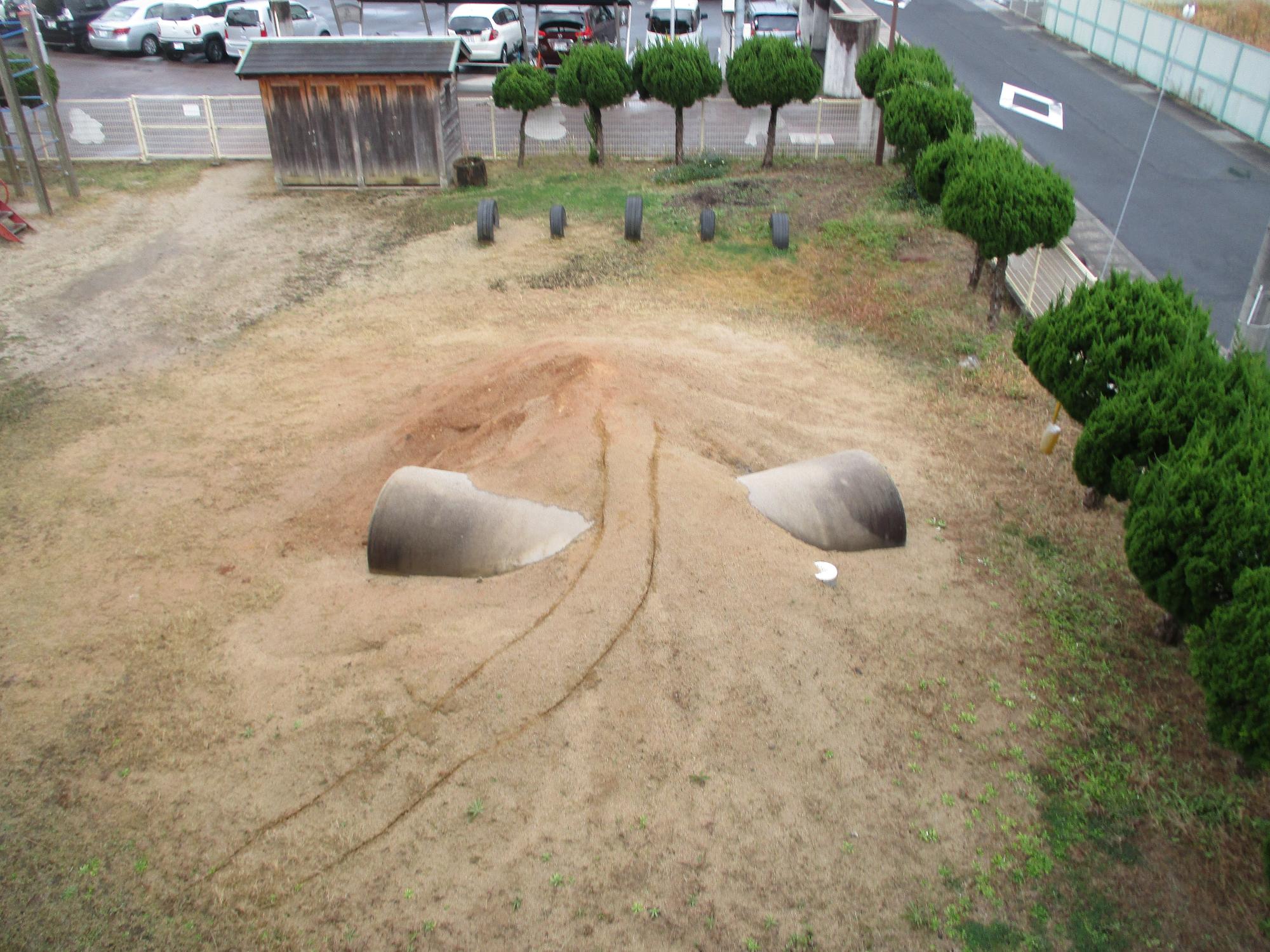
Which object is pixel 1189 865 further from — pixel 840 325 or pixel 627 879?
pixel 840 325

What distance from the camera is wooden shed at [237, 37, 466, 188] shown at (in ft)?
62.4

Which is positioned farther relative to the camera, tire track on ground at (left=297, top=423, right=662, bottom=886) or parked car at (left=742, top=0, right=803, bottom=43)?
parked car at (left=742, top=0, right=803, bottom=43)

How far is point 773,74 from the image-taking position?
20.0 m

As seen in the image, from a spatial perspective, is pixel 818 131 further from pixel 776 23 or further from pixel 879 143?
pixel 776 23

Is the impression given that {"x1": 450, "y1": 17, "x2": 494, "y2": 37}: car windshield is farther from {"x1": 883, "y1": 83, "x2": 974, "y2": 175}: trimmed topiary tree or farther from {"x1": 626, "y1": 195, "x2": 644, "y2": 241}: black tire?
{"x1": 883, "y1": 83, "x2": 974, "y2": 175}: trimmed topiary tree

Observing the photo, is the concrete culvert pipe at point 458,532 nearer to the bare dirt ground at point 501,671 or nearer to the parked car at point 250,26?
the bare dirt ground at point 501,671

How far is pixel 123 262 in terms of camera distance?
16.6 m

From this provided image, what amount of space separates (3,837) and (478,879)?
122 inches

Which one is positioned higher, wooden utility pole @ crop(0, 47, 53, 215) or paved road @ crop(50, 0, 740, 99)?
wooden utility pole @ crop(0, 47, 53, 215)

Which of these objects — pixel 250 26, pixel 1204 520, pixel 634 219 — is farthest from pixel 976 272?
pixel 250 26

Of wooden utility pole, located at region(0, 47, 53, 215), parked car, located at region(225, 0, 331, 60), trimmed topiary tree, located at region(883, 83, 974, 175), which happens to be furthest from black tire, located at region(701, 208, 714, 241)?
parked car, located at region(225, 0, 331, 60)

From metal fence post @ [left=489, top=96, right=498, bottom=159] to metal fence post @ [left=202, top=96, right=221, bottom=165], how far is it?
5.95 m

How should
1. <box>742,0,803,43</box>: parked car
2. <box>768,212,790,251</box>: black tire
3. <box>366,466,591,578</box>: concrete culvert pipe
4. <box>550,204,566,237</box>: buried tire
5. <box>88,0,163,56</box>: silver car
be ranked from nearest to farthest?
<box>366,466,591,578</box>: concrete culvert pipe → <box>768,212,790,251</box>: black tire → <box>550,204,566,237</box>: buried tire → <box>742,0,803,43</box>: parked car → <box>88,0,163,56</box>: silver car

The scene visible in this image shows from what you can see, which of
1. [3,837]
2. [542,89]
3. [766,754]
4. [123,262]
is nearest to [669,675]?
[766,754]
